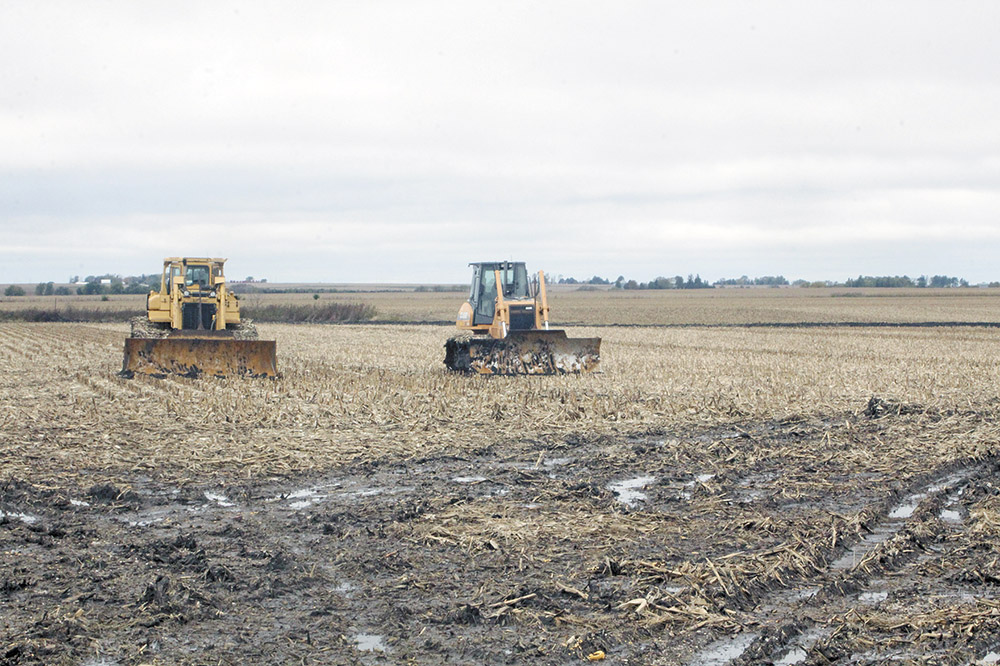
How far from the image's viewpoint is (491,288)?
68.7 ft

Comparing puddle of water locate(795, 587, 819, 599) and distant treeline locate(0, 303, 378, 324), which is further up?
distant treeline locate(0, 303, 378, 324)

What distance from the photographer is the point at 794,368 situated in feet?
66.7

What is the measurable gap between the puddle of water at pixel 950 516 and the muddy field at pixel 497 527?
4cm

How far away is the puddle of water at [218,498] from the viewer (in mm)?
8117

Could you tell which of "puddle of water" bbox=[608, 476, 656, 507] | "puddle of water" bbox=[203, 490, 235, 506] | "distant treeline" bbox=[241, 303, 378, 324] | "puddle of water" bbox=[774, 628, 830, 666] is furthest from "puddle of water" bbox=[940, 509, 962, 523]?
"distant treeline" bbox=[241, 303, 378, 324]

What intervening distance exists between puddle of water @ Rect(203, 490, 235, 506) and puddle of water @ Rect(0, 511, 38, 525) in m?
1.36

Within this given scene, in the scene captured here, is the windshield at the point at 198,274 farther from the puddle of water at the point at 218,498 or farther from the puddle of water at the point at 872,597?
the puddle of water at the point at 872,597

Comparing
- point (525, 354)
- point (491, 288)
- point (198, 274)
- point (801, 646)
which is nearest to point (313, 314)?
point (198, 274)

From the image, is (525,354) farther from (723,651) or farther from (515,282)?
(723,651)

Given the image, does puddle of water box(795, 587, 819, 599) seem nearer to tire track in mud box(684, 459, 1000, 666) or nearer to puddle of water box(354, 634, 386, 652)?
tire track in mud box(684, 459, 1000, 666)

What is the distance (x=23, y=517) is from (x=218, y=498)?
150 cm

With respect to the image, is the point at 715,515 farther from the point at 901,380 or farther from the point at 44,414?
the point at 901,380

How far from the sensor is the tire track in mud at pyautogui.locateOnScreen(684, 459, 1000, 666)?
4.70m

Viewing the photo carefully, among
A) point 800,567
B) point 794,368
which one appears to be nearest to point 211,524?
point 800,567
